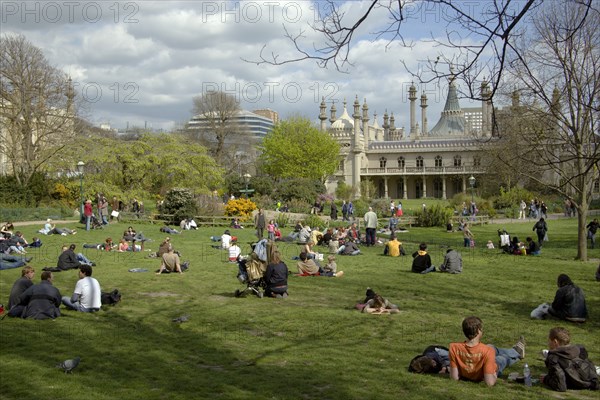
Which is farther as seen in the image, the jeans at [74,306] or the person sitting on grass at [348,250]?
the person sitting on grass at [348,250]

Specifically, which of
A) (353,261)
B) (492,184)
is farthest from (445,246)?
(492,184)

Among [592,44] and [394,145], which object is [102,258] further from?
[394,145]

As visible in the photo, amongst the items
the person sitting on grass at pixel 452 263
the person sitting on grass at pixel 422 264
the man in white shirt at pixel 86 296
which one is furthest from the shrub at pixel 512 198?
the man in white shirt at pixel 86 296

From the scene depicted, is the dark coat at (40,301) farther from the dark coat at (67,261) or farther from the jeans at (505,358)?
the jeans at (505,358)

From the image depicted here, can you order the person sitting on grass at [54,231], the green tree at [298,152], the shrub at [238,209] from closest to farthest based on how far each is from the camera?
the person sitting on grass at [54,231], the shrub at [238,209], the green tree at [298,152]

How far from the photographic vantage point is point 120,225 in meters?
29.9

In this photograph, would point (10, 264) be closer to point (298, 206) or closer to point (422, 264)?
point (422, 264)

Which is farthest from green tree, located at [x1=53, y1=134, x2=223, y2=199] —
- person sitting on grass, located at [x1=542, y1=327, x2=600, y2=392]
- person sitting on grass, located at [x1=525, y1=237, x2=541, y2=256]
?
person sitting on grass, located at [x1=542, y1=327, x2=600, y2=392]

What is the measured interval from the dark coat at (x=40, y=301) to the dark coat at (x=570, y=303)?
8.57m

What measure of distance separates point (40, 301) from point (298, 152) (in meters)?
52.0

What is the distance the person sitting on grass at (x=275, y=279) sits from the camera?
40.6ft

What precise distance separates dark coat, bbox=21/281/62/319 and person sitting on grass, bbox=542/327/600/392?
7657 millimetres

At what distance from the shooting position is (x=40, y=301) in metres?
10.0

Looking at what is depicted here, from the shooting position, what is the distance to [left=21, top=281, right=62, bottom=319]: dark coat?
32.6 feet
